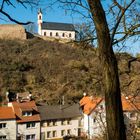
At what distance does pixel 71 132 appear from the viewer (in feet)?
111

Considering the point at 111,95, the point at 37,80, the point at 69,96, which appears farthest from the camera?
the point at 37,80

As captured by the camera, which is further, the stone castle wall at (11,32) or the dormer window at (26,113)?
the stone castle wall at (11,32)

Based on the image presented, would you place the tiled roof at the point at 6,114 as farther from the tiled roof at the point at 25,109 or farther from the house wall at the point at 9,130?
the tiled roof at the point at 25,109

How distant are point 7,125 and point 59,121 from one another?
531 centimetres

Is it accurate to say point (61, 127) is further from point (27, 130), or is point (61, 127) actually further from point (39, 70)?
point (39, 70)

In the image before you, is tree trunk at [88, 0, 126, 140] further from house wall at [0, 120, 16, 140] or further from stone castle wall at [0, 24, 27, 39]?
stone castle wall at [0, 24, 27, 39]

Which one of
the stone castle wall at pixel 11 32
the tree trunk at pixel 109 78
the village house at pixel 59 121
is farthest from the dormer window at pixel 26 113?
the stone castle wall at pixel 11 32

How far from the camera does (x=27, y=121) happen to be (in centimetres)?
3062

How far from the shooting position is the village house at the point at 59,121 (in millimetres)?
31938

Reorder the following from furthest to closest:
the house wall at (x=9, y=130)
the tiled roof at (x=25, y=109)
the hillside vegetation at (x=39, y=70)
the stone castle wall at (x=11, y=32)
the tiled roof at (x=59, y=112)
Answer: the stone castle wall at (x=11, y=32) → the hillside vegetation at (x=39, y=70) → the tiled roof at (x=59, y=112) → the tiled roof at (x=25, y=109) → the house wall at (x=9, y=130)

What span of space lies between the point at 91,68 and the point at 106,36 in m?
4.86

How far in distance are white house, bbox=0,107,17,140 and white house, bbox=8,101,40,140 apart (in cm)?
53

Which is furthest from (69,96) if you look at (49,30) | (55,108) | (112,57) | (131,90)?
(49,30)

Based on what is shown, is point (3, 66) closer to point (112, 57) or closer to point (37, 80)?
point (37, 80)
